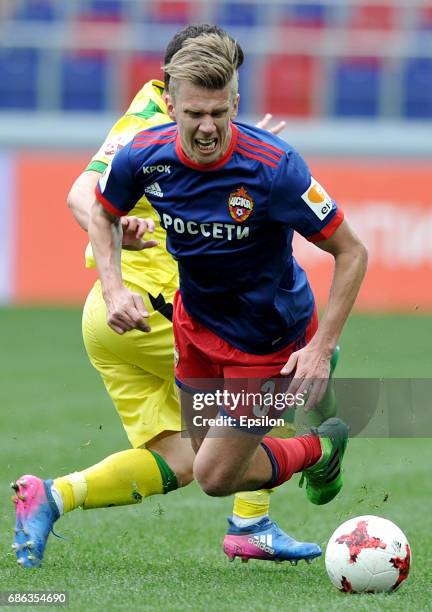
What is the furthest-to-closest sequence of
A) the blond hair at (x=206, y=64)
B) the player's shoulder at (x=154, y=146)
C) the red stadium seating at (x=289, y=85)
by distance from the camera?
the red stadium seating at (x=289, y=85)
the player's shoulder at (x=154, y=146)
the blond hair at (x=206, y=64)

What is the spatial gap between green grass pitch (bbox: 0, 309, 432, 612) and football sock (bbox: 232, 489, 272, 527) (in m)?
0.19

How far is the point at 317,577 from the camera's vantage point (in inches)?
187

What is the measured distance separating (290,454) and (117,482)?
713mm

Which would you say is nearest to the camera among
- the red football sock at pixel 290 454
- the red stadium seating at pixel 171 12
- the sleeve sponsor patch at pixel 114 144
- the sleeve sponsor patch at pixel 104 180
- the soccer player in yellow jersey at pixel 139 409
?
the sleeve sponsor patch at pixel 104 180

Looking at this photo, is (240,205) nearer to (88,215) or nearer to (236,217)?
(236,217)

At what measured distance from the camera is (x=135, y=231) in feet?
15.3

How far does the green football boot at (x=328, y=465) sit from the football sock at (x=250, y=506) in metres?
0.19

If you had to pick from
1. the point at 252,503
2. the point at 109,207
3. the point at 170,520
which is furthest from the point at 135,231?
the point at 170,520

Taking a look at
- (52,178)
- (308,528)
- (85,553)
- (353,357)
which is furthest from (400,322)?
(85,553)

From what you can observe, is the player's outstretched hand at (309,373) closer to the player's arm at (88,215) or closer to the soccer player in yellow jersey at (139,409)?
the player's arm at (88,215)

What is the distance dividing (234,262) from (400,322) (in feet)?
31.6

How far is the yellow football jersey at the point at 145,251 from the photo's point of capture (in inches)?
204

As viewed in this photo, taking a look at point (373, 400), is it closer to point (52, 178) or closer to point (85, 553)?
point (85, 553)

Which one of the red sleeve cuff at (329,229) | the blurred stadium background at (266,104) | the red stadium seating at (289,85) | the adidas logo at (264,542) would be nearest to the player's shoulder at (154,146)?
the red sleeve cuff at (329,229)
